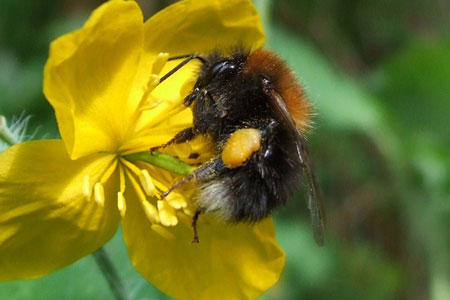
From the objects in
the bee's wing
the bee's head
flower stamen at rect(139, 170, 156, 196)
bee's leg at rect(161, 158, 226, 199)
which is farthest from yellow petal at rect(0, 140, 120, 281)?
the bee's wing

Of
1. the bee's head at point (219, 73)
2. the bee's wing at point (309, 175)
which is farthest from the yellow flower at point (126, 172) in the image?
the bee's wing at point (309, 175)

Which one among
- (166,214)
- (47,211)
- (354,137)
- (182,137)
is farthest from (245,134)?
(354,137)

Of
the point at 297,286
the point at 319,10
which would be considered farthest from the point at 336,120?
the point at 319,10

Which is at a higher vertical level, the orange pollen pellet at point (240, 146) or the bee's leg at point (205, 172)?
the orange pollen pellet at point (240, 146)

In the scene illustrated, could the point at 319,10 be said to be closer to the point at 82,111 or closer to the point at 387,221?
the point at 387,221

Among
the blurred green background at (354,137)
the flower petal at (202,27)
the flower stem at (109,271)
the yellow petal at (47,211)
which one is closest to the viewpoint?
the yellow petal at (47,211)

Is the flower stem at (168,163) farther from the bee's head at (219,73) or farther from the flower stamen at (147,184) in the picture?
the bee's head at (219,73)

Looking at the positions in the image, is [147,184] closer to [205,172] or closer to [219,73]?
[205,172]
